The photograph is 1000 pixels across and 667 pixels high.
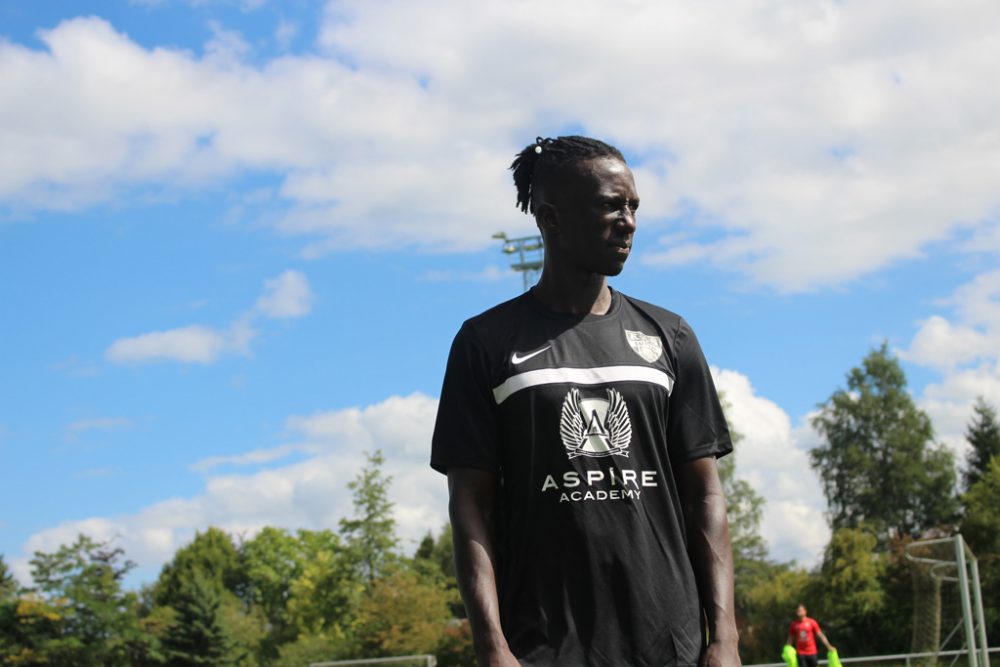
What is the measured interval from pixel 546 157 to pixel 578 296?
1.46ft

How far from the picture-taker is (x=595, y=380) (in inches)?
129

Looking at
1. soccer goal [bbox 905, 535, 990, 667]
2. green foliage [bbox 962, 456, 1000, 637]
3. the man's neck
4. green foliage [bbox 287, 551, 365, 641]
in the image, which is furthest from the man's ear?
green foliage [bbox 287, 551, 365, 641]

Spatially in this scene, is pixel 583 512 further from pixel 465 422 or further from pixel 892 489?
pixel 892 489

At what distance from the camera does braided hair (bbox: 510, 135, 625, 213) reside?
3.45m

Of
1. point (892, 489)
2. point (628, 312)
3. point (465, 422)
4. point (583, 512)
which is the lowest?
point (583, 512)

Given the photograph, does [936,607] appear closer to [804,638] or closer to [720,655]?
[804,638]

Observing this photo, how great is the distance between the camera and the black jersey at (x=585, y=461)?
309cm

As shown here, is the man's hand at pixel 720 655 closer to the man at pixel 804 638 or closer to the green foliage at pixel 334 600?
the man at pixel 804 638

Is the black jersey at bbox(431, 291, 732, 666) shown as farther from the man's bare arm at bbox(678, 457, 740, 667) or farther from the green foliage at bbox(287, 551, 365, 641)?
the green foliage at bbox(287, 551, 365, 641)

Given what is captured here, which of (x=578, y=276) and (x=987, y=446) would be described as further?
(x=987, y=446)

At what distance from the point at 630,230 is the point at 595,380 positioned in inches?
18.3

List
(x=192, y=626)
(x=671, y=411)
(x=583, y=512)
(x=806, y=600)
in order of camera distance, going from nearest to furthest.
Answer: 1. (x=583, y=512)
2. (x=671, y=411)
3. (x=806, y=600)
4. (x=192, y=626)

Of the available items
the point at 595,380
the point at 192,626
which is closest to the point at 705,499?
the point at 595,380

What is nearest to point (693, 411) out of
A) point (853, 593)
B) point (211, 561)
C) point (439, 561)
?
point (853, 593)
